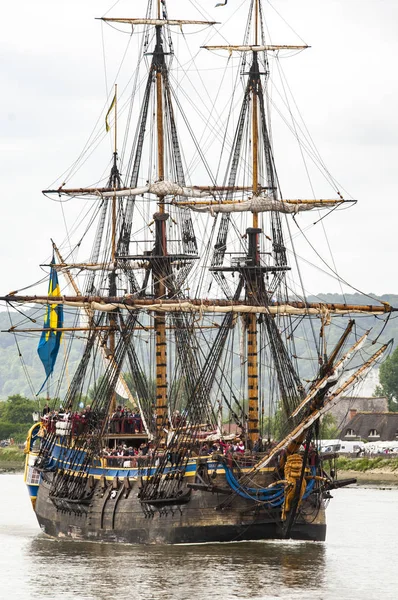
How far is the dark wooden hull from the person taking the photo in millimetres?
56625

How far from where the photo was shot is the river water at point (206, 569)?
153 feet

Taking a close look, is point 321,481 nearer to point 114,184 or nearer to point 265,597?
point 265,597

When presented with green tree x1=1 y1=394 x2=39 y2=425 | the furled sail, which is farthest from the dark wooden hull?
green tree x1=1 y1=394 x2=39 y2=425

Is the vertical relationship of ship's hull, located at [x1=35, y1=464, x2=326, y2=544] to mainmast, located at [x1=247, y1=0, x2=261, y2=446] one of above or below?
below

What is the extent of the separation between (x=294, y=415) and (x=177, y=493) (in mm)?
5742

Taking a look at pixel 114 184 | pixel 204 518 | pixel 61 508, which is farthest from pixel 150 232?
pixel 204 518

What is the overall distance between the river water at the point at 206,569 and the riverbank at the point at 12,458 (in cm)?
8667

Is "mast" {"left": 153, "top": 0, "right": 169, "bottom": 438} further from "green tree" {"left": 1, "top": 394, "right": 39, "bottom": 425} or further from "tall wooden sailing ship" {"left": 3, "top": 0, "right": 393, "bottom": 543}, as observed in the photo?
"green tree" {"left": 1, "top": 394, "right": 39, "bottom": 425}

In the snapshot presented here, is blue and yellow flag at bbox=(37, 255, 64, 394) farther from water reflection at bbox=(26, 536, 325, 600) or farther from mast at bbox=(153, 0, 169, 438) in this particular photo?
water reflection at bbox=(26, 536, 325, 600)

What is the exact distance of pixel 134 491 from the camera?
59969 millimetres

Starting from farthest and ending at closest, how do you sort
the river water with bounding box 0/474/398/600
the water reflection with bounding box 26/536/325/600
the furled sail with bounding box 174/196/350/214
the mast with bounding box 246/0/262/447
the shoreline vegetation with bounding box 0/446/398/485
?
the shoreline vegetation with bounding box 0/446/398/485 → the furled sail with bounding box 174/196/350/214 → the mast with bounding box 246/0/262/447 → the water reflection with bounding box 26/536/325/600 → the river water with bounding box 0/474/398/600

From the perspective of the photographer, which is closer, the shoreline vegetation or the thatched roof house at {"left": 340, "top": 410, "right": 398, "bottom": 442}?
the shoreline vegetation

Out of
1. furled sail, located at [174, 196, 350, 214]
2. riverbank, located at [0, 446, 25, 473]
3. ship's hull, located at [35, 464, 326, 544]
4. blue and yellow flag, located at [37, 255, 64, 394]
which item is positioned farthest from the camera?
riverbank, located at [0, 446, 25, 473]

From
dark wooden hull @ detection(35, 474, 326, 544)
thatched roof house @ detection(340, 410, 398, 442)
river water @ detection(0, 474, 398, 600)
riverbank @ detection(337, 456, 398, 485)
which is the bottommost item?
river water @ detection(0, 474, 398, 600)
